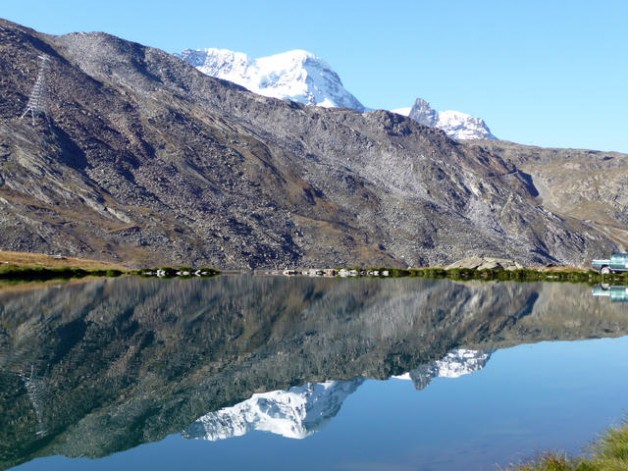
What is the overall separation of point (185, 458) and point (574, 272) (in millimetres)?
133979

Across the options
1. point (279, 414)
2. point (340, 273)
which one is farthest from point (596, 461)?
point (340, 273)

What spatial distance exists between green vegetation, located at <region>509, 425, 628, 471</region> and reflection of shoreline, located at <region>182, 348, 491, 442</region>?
854 centimetres

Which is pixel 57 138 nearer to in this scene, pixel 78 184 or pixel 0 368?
pixel 78 184

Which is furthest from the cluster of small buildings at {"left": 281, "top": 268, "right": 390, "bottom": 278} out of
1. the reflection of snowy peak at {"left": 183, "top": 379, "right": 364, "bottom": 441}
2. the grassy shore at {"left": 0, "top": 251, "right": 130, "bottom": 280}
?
the reflection of snowy peak at {"left": 183, "top": 379, "right": 364, "bottom": 441}

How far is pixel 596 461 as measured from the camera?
1717cm

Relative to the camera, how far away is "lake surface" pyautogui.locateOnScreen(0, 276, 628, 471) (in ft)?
70.1

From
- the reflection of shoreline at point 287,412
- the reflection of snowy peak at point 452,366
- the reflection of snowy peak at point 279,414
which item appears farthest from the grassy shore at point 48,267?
the reflection of snowy peak at point 279,414

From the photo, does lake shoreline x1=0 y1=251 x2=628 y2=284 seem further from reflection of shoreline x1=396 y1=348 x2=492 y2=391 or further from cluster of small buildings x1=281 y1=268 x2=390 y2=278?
reflection of shoreline x1=396 y1=348 x2=492 y2=391

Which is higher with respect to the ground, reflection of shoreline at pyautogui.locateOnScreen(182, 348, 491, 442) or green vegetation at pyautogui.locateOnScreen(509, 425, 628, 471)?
green vegetation at pyautogui.locateOnScreen(509, 425, 628, 471)

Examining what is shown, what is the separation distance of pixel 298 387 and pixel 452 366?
9.92m

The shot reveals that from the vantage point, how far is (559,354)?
44.2 metres

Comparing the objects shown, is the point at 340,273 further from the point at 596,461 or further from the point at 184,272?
the point at 596,461

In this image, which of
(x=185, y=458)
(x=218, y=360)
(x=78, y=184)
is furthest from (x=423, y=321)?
(x=78, y=184)

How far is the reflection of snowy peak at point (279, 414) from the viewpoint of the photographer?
23.5m
